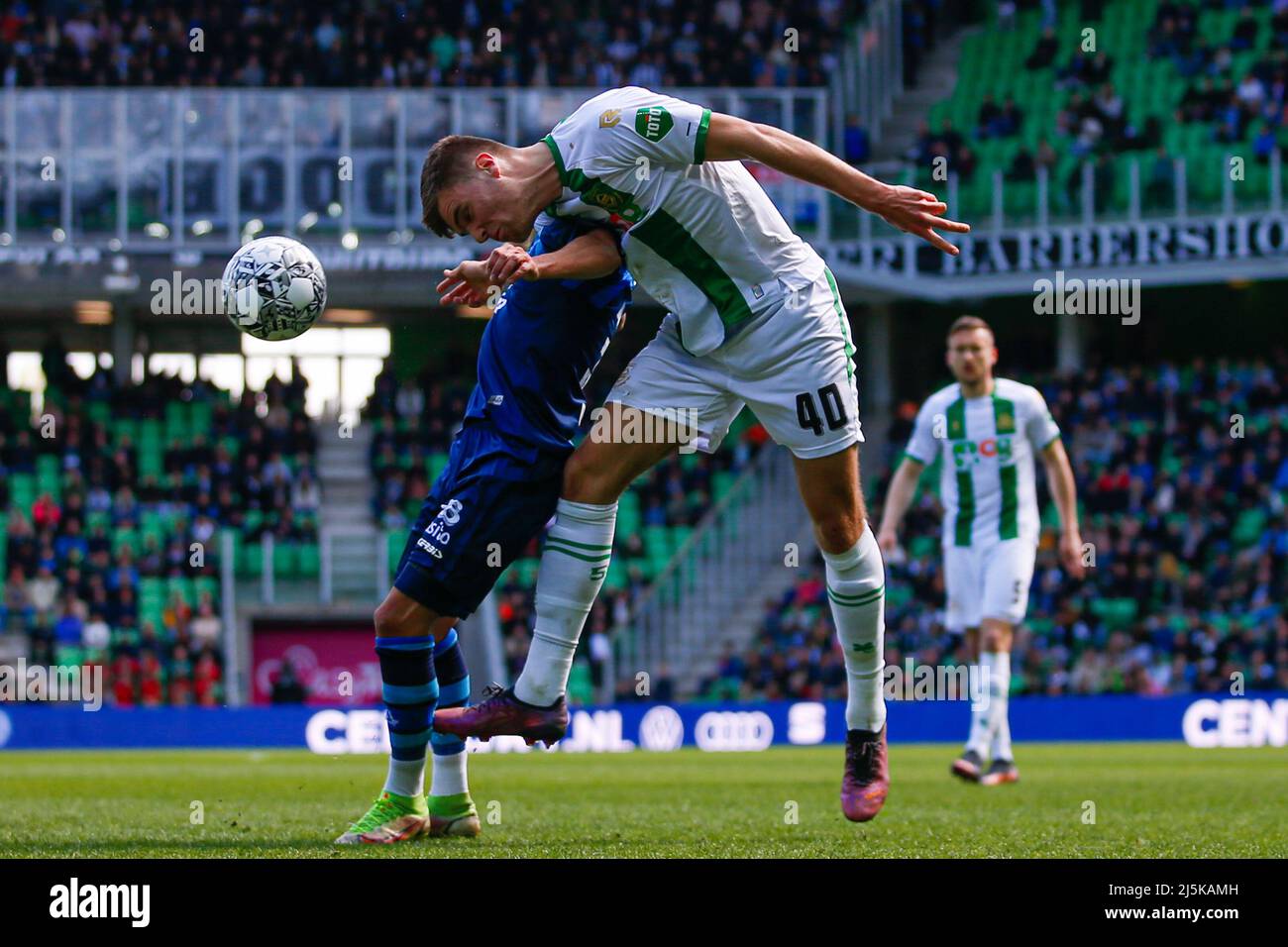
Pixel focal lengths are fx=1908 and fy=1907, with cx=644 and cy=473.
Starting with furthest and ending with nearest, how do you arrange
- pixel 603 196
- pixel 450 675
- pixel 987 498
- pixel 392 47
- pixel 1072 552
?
pixel 392 47 < pixel 987 498 < pixel 1072 552 < pixel 450 675 < pixel 603 196

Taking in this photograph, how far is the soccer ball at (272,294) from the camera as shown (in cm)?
628

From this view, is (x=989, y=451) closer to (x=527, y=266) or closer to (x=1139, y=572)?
(x=527, y=266)

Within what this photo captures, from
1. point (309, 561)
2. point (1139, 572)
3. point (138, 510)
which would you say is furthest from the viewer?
point (309, 561)

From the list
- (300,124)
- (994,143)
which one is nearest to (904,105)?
(994,143)

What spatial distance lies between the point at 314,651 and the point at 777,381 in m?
20.6

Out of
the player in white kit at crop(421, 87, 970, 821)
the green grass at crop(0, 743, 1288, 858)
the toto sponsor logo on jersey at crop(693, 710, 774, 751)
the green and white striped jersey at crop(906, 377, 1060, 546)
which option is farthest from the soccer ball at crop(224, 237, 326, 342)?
the toto sponsor logo on jersey at crop(693, 710, 774, 751)

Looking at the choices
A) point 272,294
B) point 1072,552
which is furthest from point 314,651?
point 272,294

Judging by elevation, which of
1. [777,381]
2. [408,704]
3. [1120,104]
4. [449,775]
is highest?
[1120,104]

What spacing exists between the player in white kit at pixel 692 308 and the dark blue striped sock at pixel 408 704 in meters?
0.32

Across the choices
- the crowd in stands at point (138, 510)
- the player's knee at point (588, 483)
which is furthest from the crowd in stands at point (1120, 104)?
the player's knee at point (588, 483)

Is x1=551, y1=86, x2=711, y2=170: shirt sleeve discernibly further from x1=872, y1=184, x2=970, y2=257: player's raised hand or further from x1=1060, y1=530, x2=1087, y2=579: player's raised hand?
x1=1060, y1=530, x2=1087, y2=579: player's raised hand

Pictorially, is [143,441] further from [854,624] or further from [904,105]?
[854,624]

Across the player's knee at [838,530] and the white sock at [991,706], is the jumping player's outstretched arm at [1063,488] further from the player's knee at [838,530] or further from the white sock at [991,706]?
the player's knee at [838,530]

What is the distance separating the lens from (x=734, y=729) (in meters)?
20.0
